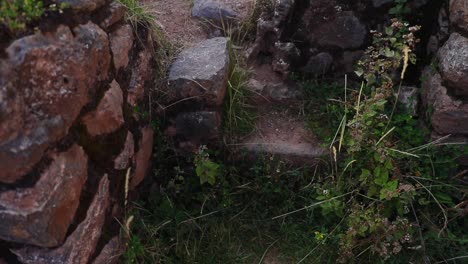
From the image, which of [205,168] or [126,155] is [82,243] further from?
[205,168]

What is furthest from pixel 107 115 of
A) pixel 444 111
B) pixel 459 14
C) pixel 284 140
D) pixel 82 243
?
pixel 459 14

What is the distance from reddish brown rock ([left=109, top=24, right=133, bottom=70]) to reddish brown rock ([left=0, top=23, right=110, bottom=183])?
278 millimetres

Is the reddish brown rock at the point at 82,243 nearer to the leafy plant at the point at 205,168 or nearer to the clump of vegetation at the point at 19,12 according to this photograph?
the leafy plant at the point at 205,168

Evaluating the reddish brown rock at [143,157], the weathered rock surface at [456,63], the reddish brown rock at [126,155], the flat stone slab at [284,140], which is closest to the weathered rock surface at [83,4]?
the reddish brown rock at [126,155]

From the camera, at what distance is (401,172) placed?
3.07 metres

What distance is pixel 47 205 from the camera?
2158mm

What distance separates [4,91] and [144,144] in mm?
1190

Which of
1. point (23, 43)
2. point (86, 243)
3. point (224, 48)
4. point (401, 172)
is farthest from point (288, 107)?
point (23, 43)

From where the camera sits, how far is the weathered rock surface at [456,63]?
9.59ft

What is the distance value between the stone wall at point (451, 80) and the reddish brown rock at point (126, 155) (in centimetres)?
167

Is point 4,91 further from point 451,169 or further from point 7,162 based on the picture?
point 451,169

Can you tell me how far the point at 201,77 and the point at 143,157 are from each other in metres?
0.56

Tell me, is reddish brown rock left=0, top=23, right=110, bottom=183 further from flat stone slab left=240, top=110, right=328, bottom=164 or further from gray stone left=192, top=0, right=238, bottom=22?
gray stone left=192, top=0, right=238, bottom=22

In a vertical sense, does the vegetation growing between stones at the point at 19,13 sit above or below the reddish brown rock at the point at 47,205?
above
